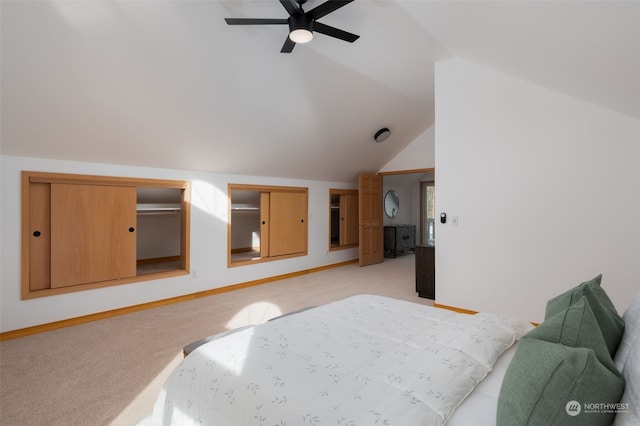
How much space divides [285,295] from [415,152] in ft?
12.4

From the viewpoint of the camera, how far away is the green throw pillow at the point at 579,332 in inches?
39.8

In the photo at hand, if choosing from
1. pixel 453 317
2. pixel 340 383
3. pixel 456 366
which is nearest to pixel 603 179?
pixel 453 317

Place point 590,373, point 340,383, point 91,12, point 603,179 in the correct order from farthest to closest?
1. point 603,179
2. point 91,12
3. point 340,383
4. point 590,373

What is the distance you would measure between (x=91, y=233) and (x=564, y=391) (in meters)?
4.39

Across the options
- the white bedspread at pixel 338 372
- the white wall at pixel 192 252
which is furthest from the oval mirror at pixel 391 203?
the white bedspread at pixel 338 372

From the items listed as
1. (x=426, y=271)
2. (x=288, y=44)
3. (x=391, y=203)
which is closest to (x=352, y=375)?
(x=288, y=44)

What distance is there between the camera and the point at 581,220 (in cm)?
321

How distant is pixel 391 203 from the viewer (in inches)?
352

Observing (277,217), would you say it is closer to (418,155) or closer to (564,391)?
(418,155)

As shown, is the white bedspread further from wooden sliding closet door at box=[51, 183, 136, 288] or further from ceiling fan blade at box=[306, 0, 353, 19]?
wooden sliding closet door at box=[51, 183, 136, 288]

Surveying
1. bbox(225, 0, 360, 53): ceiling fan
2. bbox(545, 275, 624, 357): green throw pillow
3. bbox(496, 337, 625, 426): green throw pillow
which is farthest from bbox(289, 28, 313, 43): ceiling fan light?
bbox(496, 337, 625, 426): green throw pillow

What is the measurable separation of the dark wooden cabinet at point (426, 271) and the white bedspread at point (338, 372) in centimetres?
266

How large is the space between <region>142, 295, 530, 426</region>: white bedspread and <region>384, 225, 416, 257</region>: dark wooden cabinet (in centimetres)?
625

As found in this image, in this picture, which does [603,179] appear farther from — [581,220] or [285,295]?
[285,295]
